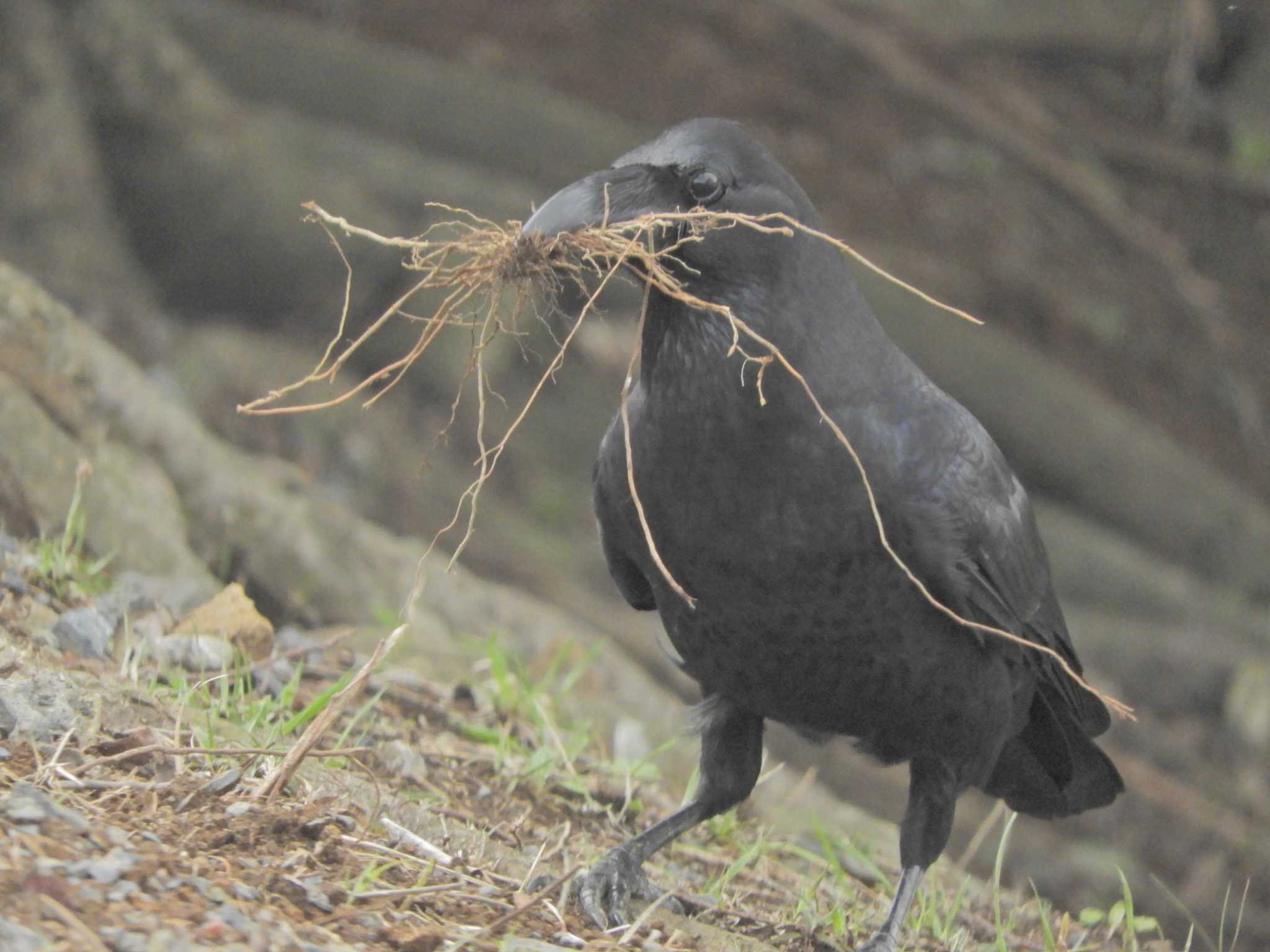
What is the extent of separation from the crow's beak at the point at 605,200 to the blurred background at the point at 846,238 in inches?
86.3

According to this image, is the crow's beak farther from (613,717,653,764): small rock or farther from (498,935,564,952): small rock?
(613,717,653,764): small rock

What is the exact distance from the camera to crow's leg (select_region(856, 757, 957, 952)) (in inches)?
119

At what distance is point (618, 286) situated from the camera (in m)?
7.05

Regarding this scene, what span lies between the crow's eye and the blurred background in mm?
2163

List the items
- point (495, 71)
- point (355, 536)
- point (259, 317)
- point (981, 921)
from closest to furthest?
1. point (981, 921)
2. point (355, 536)
3. point (259, 317)
4. point (495, 71)

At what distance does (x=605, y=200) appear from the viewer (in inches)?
100.0

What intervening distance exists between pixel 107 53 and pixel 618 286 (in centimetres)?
244

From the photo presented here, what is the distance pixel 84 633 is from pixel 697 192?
1.47 meters

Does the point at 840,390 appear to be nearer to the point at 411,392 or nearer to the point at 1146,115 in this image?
the point at 411,392

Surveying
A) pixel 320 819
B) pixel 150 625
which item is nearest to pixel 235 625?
pixel 150 625

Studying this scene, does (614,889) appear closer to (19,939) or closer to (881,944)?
(881,944)

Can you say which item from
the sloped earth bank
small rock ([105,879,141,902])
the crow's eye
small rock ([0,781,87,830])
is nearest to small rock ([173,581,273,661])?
the sloped earth bank

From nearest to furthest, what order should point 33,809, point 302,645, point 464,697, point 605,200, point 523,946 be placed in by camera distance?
point 33,809 < point 523,946 < point 605,200 < point 302,645 < point 464,697

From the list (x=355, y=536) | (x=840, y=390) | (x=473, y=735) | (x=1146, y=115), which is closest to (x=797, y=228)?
(x=840, y=390)
